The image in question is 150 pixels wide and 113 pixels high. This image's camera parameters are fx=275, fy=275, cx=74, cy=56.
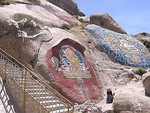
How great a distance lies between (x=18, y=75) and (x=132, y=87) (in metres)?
9.00

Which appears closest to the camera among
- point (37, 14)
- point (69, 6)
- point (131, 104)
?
point (131, 104)

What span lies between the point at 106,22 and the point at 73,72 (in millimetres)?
14493

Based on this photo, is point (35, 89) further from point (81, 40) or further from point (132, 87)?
point (81, 40)

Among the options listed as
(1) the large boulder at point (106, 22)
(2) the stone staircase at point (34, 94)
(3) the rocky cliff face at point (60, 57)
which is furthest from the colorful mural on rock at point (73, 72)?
→ (1) the large boulder at point (106, 22)

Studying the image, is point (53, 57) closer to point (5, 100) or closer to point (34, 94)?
point (34, 94)

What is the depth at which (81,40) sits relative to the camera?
21750 millimetres

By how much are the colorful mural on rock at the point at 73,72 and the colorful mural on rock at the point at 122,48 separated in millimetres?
4047

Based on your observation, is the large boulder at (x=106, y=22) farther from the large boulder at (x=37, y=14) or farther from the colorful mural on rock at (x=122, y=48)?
the large boulder at (x=37, y=14)

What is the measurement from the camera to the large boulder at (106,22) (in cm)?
2991

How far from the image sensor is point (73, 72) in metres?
17.3

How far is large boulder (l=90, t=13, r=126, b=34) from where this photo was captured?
98.1 feet

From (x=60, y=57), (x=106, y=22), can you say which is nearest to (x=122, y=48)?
Answer: (x=106, y=22)

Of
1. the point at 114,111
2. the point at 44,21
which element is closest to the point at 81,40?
the point at 44,21

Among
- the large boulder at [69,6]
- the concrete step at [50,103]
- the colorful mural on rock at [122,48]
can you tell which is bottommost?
the concrete step at [50,103]
